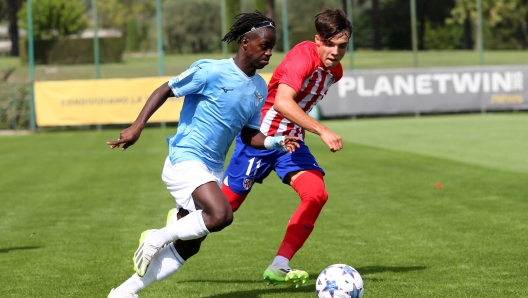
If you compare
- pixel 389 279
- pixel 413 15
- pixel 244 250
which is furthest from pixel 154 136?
pixel 389 279

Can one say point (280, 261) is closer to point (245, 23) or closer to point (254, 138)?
point (254, 138)

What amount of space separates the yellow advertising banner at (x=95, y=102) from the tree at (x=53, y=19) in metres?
3.65

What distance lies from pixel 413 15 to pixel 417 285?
2957 cm

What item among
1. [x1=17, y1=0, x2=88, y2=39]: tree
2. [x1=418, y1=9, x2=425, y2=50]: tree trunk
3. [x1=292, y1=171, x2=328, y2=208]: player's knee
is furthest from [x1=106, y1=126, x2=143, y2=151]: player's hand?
[x1=418, y1=9, x2=425, y2=50]: tree trunk

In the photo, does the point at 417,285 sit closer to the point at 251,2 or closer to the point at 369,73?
the point at 369,73

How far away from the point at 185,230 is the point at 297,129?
6.18 feet

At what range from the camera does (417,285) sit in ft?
20.2

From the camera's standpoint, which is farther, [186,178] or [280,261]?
[280,261]

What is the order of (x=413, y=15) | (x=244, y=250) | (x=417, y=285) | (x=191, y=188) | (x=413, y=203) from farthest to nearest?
(x=413, y=15), (x=413, y=203), (x=244, y=250), (x=417, y=285), (x=191, y=188)

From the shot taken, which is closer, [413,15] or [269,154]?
[269,154]

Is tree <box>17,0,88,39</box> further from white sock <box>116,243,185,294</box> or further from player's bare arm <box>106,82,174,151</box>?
white sock <box>116,243,185,294</box>

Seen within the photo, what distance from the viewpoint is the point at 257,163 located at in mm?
6691

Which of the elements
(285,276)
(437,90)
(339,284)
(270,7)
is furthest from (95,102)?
(339,284)

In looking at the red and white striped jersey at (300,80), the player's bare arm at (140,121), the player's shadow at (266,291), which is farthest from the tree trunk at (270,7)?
the player's bare arm at (140,121)
